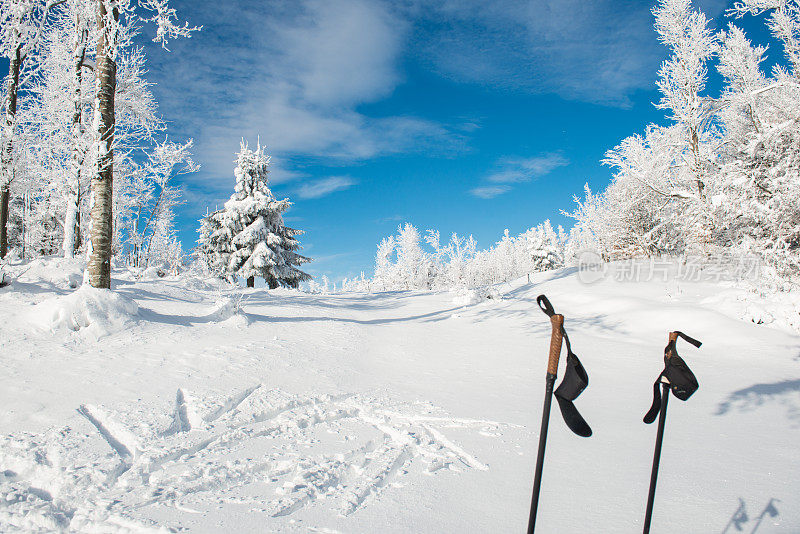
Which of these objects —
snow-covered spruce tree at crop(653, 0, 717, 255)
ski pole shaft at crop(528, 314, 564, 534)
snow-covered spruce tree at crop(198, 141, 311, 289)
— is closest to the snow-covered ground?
ski pole shaft at crop(528, 314, 564, 534)

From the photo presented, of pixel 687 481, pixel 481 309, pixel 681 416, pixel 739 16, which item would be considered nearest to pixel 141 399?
pixel 687 481

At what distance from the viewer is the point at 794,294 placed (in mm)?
9242

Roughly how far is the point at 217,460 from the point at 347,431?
43.7 inches

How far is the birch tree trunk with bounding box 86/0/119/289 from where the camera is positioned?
6379mm

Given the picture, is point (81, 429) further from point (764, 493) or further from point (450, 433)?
point (764, 493)

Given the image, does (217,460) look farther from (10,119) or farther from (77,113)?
(77,113)

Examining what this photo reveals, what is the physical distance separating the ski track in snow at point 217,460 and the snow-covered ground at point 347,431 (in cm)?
2

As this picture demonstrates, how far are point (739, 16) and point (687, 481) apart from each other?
16268mm

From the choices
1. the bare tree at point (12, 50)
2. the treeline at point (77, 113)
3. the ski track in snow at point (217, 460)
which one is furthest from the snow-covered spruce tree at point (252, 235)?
the ski track in snow at point (217, 460)

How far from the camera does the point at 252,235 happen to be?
2161cm

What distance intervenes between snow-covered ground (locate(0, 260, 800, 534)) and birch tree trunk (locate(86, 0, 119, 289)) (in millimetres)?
913

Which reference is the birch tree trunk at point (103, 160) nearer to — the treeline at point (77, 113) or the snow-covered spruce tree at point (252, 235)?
the treeline at point (77, 113)

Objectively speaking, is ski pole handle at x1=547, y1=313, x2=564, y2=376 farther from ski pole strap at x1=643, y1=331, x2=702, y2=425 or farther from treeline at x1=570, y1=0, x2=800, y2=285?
treeline at x1=570, y1=0, x2=800, y2=285

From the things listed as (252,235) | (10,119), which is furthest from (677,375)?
(252,235)
